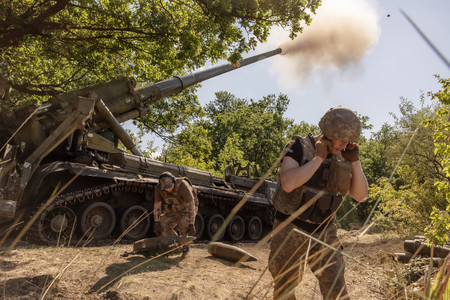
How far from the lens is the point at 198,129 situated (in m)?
17.4

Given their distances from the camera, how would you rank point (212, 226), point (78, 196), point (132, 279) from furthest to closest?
point (212, 226)
point (78, 196)
point (132, 279)

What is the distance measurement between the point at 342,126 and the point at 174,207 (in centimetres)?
547

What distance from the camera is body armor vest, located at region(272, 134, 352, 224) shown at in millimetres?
3225

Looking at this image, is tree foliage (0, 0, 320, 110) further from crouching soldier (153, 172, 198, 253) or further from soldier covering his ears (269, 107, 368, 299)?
soldier covering his ears (269, 107, 368, 299)

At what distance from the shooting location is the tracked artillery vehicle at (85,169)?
8609 millimetres

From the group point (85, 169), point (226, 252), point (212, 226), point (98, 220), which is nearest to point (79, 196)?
point (85, 169)

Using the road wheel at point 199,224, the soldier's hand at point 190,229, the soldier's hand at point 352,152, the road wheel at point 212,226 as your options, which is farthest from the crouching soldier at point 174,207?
the road wheel at point 212,226

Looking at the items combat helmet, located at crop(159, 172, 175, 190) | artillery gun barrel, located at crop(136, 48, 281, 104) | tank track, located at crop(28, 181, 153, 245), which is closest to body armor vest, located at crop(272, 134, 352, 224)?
combat helmet, located at crop(159, 172, 175, 190)

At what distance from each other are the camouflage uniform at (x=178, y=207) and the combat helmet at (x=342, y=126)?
511 cm

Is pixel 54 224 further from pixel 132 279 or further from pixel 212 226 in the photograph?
pixel 212 226

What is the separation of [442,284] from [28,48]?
16.8 metres

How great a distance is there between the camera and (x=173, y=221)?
8.05m

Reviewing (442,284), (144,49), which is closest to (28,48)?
(144,49)

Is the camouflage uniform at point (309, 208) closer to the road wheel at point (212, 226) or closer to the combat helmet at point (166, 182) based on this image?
the combat helmet at point (166, 182)
